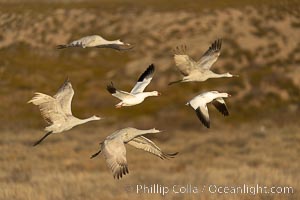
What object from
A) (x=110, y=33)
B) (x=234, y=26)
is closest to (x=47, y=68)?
(x=110, y=33)

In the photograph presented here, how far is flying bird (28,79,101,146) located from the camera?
293 inches

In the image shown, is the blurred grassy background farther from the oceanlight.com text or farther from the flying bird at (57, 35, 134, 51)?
the flying bird at (57, 35, 134, 51)

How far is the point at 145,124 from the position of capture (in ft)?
124

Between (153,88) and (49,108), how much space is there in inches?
1557

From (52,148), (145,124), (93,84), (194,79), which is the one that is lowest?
(194,79)

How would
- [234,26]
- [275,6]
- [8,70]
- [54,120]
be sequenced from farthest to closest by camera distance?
[275,6] → [234,26] → [8,70] → [54,120]

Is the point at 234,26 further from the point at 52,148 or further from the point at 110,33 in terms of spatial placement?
the point at 52,148

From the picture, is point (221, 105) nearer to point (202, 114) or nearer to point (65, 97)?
point (202, 114)

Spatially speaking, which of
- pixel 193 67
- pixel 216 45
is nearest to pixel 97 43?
pixel 193 67

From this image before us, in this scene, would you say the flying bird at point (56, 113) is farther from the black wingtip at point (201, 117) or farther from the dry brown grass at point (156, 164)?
the dry brown grass at point (156, 164)

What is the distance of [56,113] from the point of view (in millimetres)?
7688

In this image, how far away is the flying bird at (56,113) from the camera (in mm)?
7445

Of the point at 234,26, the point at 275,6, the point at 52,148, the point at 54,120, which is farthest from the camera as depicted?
the point at 275,6

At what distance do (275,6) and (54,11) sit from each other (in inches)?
1070
